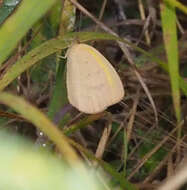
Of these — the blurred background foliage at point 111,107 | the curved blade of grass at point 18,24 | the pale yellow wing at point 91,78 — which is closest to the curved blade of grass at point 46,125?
the blurred background foliage at point 111,107

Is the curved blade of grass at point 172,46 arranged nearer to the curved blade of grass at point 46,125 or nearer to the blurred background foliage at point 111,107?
the blurred background foliage at point 111,107

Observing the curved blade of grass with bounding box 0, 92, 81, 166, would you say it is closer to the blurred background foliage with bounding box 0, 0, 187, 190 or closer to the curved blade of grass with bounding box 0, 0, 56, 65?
the blurred background foliage with bounding box 0, 0, 187, 190

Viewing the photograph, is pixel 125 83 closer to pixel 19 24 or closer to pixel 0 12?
pixel 0 12

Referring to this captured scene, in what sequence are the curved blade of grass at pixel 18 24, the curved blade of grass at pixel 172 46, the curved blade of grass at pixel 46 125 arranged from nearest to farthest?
the curved blade of grass at pixel 46 125
the curved blade of grass at pixel 18 24
the curved blade of grass at pixel 172 46

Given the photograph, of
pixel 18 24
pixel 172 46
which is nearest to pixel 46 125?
pixel 18 24

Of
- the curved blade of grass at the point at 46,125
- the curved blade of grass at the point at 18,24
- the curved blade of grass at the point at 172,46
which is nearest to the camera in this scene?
the curved blade of grass at the point at 46,125

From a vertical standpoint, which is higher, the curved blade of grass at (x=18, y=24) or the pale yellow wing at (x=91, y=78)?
the curved blade of grass at (x=18, y=24)

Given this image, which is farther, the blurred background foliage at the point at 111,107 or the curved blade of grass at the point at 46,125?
the blurred background foliage at the point at 111,107
